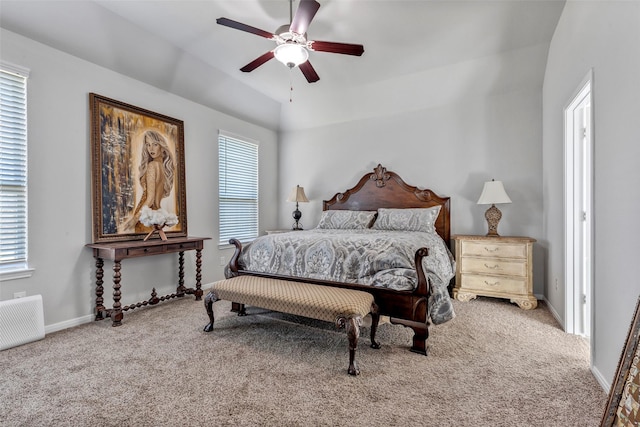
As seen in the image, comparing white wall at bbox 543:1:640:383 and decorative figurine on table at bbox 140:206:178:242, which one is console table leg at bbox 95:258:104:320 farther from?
white wall at bbox 543:1:640:383

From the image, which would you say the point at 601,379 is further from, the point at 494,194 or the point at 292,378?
the point at 494,194

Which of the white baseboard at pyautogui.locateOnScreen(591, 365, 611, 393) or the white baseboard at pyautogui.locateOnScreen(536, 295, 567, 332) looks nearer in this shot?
the white baseboard at pyautogui.locateOnScreen(591, 365, 611, 393)

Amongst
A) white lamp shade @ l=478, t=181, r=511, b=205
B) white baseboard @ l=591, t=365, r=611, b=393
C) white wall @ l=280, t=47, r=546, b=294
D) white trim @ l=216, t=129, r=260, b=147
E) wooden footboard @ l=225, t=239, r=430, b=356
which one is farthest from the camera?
white trim @ l=216, t=129, r=260, b=147

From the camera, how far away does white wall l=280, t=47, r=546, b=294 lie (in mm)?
3861

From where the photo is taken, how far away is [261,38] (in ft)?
10.8

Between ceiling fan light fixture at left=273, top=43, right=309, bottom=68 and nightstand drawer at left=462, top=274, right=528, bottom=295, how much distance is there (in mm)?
3088

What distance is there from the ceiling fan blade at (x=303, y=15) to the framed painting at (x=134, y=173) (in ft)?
7.19

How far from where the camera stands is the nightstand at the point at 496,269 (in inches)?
135

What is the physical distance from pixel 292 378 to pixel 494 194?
127 inches

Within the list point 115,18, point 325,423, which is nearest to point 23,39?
point 115,18

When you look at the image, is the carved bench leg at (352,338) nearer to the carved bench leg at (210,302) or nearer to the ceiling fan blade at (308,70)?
the carved bench leg at (210,302)

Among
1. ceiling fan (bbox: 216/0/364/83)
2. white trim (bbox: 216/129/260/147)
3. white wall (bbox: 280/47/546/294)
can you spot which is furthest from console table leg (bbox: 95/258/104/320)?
white wall (bbox: 280/47/546/294)

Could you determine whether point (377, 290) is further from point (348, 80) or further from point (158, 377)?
point (348, 80)

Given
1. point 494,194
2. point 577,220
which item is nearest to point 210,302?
point 577,220
